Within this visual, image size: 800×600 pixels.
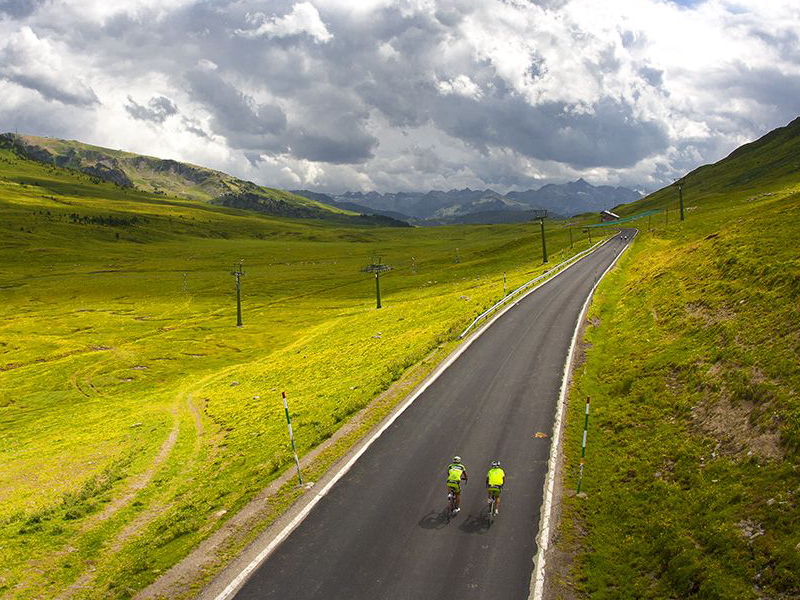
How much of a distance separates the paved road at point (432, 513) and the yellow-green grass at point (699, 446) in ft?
6.52

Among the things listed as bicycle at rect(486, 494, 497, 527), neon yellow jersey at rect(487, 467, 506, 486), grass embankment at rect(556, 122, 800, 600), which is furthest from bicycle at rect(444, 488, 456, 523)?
grass embankment at rect(556, 122, 800, 600)

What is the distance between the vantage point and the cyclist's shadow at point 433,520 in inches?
701

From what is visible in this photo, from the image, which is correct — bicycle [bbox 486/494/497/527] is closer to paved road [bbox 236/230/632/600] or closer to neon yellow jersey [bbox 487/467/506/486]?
paved road [bbox 236/230/632/600]

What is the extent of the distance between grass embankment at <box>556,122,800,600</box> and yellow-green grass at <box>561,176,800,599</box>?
50mm

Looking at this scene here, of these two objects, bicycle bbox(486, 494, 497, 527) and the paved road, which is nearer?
the paved road

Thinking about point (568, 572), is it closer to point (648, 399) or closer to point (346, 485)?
point (346, 485)

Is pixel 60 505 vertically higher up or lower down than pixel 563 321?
lower down

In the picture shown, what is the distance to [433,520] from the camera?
18.1 metres

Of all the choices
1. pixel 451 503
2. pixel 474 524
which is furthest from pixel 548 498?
pixel 451 503

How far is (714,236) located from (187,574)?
176 ft

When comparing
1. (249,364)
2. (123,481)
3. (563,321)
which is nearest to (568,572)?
(123,481)

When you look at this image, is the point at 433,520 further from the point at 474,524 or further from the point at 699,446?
the point at 699,446

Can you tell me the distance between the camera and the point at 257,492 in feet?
69.0

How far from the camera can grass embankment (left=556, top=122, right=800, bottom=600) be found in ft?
46.1
